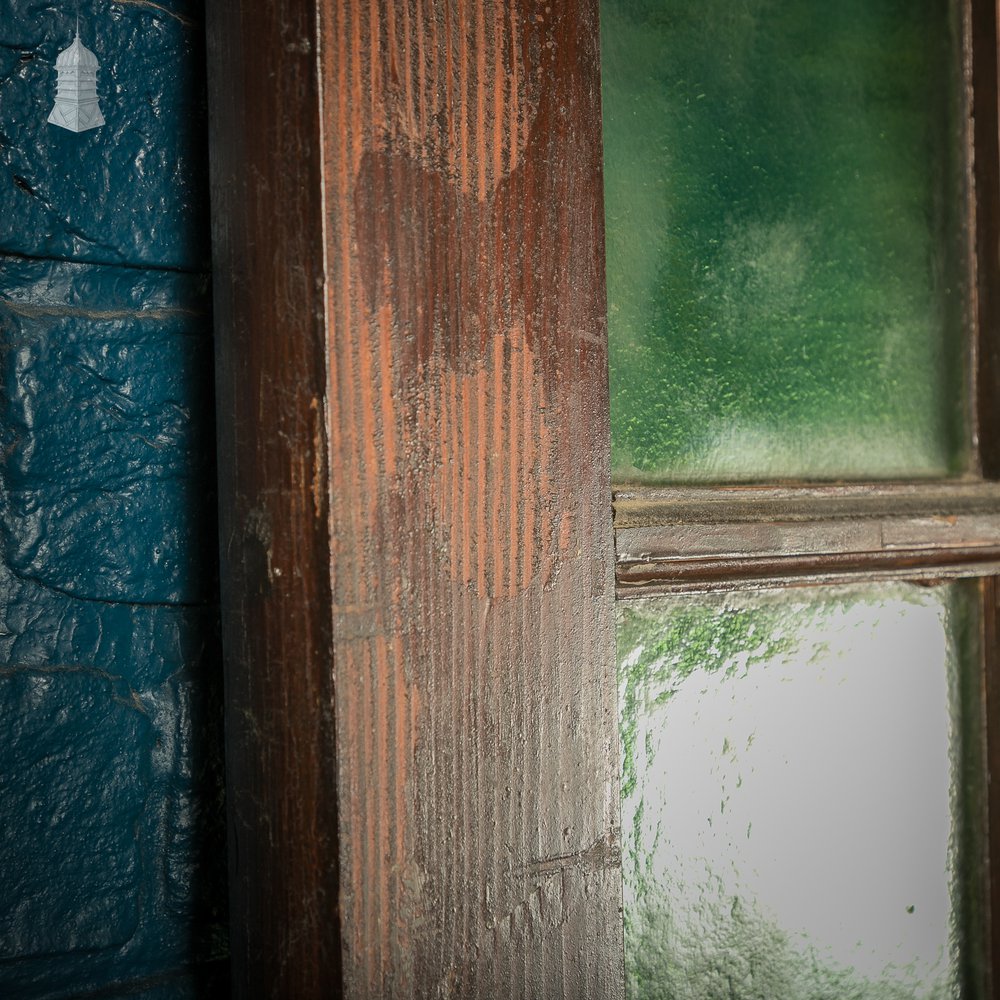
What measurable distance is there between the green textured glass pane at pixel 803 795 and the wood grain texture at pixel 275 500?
0.32 metres

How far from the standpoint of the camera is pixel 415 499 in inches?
22.3

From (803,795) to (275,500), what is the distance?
601mm

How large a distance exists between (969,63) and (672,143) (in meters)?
0.41

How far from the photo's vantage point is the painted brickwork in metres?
0.62

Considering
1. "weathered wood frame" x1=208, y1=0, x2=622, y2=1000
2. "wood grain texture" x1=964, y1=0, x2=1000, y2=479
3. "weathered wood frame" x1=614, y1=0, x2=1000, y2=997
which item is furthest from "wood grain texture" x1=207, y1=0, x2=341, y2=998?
"wood grain texture" x1=964, y1=0, x2=1000, y2=479

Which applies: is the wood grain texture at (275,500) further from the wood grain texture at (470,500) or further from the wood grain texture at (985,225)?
the wood grain texture at (985,225)

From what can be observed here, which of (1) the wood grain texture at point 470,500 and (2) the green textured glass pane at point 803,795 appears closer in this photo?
(1) the wood grain texture at point 470,500

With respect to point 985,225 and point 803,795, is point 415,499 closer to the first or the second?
point 803,795

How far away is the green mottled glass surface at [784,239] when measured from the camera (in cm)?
81

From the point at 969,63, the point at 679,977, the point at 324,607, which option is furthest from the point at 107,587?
the point at 969,63

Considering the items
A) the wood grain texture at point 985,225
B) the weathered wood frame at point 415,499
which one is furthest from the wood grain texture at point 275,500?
the wood grain texture at point 985,225

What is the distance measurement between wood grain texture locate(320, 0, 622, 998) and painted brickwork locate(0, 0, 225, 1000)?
0.63ft

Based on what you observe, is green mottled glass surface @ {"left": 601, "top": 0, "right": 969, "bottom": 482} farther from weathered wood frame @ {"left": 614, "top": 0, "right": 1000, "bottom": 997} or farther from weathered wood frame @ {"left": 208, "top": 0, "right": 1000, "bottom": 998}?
weathered wood frame @ {"left": 208, "top": 0, "right": 1000, "bottom": 998}

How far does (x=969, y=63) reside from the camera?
0.96 meters
